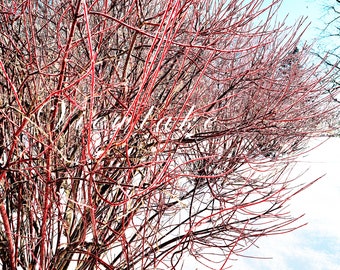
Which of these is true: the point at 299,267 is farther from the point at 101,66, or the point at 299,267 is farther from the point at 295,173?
the point at 295,173

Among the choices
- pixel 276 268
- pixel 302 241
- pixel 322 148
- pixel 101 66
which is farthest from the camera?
pixel 322 148

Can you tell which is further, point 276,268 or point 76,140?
point 276,268

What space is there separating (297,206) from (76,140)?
7.94 meters

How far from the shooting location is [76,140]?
366 centimetres

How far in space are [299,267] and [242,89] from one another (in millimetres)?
3969

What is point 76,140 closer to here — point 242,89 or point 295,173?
point 242,89

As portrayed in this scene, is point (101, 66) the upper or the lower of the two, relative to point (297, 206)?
lower

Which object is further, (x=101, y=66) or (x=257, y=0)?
(x=101, y=66)

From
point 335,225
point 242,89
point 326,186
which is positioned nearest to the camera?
point 242,89

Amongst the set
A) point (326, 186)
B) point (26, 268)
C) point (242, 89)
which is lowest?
point (26, 268)

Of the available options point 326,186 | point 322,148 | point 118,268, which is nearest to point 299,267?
point 118,268

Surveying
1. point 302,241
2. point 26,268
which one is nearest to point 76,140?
point 26,268

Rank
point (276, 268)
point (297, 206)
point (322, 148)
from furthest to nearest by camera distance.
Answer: point (322, 148) → point (297, 206) → point (276, 268)

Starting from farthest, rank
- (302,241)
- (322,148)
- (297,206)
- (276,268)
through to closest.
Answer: (322,148) → (297,206) → (302,241) → (276,268)
